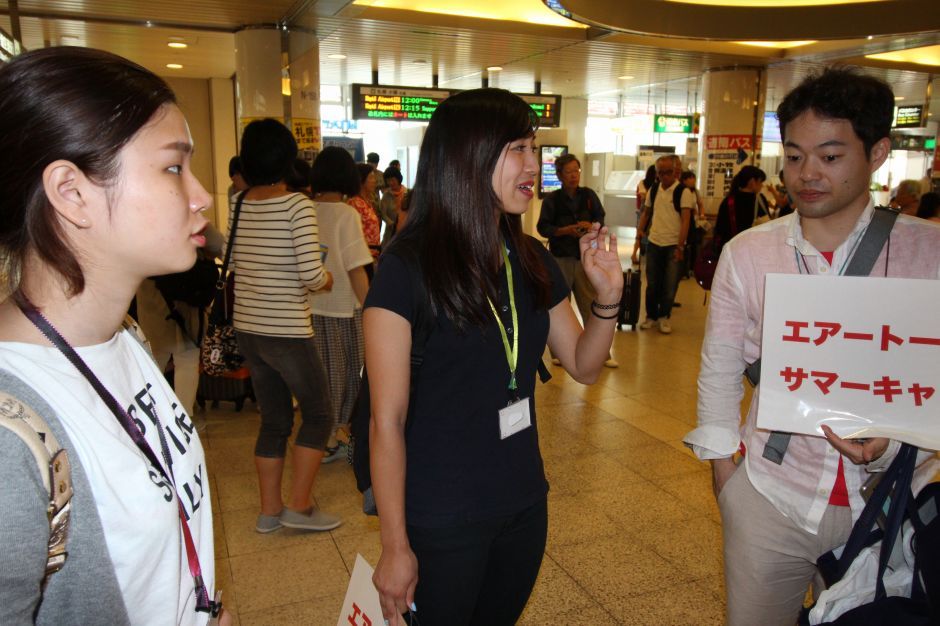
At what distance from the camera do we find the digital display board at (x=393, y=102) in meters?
11.5

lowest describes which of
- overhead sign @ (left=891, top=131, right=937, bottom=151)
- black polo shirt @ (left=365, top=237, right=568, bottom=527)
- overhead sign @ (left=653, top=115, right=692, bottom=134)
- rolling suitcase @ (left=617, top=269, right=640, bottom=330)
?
rolling suitcase @ (left=617, top=269, right=640, bottom=330)

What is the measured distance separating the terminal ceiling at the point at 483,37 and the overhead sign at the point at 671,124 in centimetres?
475

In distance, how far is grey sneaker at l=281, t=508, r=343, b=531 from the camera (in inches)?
141

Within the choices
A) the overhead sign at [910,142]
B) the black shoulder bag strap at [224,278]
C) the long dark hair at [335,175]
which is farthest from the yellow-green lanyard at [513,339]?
the overhead sign at [910,142]

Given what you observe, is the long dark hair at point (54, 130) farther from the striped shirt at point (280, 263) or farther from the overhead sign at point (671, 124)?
the overhead sign at point (671, 124)

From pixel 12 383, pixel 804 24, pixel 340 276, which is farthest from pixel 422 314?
pixel 804 24

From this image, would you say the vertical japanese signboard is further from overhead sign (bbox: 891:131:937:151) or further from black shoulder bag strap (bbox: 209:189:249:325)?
overhead sign (bbox: 891:131:937:151)

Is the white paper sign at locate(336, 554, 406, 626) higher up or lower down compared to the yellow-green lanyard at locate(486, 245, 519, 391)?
lower down

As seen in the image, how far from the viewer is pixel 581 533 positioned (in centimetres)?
355

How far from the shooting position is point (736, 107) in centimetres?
1111

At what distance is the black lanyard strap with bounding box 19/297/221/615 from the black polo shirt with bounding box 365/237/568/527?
519 mm

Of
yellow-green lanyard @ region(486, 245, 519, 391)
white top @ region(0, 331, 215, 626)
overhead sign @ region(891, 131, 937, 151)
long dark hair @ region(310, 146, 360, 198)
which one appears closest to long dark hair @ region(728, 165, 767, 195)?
long dark hair @ region(310, 146, 360, 198)

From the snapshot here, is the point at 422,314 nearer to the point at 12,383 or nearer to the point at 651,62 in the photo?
the point at 12,383

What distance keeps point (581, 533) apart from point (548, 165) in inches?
583
